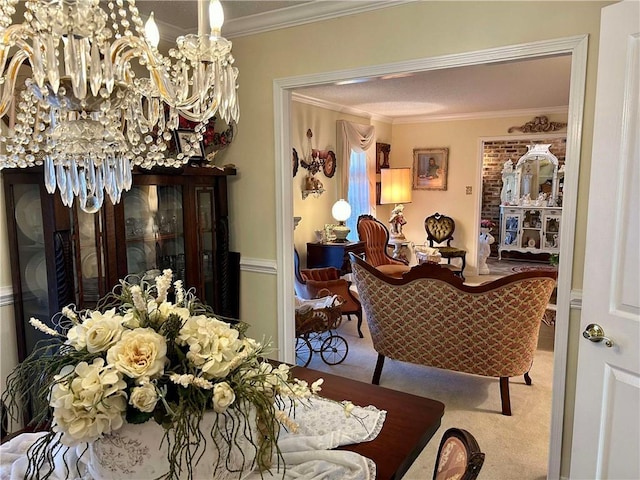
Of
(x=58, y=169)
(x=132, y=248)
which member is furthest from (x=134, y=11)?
(x=132, y=248)

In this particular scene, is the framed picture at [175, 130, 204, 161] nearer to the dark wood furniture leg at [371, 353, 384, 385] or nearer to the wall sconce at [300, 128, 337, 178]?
the dark wood furniture leg at [371, 353, 384, 385]

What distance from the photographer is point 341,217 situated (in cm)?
580

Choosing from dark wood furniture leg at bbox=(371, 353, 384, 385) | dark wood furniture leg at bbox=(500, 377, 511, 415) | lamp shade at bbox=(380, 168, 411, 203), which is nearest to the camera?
dark wood furniture leg at bbox=(500, 377, 511, 415)

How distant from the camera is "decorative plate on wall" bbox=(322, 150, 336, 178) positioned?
5.83 meters

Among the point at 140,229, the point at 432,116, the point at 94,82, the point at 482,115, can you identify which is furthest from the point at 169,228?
the point at 482,115

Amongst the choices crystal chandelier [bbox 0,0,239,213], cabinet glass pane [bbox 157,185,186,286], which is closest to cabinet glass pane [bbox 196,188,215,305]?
cabinet glass pane [bbox 157,185,186,286]

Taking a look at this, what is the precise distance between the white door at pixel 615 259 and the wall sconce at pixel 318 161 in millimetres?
3977

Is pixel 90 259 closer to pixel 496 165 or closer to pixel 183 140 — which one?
pixel 183 140

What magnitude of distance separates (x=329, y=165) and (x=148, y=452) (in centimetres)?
519

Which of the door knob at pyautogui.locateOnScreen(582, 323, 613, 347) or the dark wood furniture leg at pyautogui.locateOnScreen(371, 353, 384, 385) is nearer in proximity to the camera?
the door knob at pyautogui.locateOnScreen(582, 323, 613, 347)

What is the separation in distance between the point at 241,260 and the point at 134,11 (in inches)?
79.5

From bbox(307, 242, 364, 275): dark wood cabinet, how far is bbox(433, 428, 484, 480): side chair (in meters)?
4.20

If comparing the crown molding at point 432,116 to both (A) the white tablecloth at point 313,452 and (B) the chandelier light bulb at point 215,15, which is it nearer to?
(B) the chandelier light bulb at point 215,15

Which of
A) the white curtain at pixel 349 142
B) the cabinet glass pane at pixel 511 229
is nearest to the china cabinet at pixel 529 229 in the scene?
the cabinet glass pane at pixel 511 229
